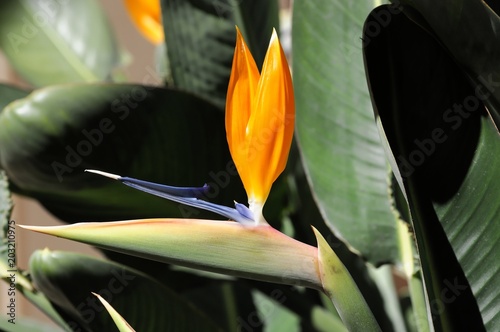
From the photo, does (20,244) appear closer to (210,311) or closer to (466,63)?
(210,311)

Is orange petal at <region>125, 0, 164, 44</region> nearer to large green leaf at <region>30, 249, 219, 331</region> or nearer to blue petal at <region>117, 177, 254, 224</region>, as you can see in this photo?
large green leaf at <region>30, 249, 219, 331</region>

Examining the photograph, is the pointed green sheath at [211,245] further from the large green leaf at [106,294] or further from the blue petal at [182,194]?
the large green leaf at [106,294]

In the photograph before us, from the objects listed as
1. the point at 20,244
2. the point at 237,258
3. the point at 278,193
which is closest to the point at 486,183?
the point at 237,258

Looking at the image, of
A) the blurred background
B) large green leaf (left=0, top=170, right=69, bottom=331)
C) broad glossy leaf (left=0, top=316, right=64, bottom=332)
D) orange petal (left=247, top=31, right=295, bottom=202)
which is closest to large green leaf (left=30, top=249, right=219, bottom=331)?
large green leaf (left=0, top=170, right=69, bottom=331)

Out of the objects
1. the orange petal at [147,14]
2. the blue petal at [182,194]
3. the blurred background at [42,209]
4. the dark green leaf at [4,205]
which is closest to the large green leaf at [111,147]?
the dark green leaf at [4,205]

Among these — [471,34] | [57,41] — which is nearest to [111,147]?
[471,34]

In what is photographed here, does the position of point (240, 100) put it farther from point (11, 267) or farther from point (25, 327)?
point (25, 327)
